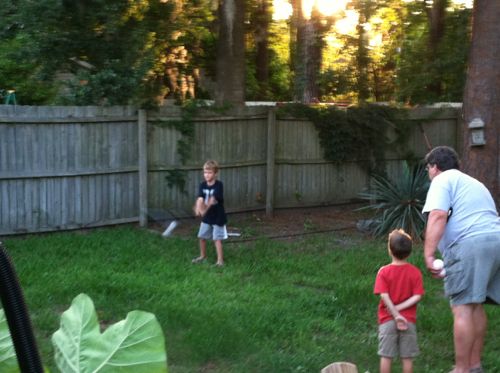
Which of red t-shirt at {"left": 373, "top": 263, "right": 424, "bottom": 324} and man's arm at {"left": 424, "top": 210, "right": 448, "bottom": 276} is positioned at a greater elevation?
man's arm at {"left": 424, "top": 210, "right": 448, "bottom": 276}

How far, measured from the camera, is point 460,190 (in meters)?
5.46

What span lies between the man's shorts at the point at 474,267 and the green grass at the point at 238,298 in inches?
34.7

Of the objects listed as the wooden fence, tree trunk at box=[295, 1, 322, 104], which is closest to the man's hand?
the wooden fence

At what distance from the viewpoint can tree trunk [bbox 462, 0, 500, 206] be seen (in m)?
10.7

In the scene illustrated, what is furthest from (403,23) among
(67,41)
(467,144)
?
(67,41)

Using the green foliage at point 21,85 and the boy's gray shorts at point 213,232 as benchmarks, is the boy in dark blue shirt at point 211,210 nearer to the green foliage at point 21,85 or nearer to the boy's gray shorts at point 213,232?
the boy's gray shorts at point 213,232

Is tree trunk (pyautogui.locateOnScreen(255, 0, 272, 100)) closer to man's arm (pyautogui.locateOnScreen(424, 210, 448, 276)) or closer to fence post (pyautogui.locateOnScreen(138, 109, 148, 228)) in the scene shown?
fence post (pyautogui.locateOnScreen(138, 109, 148, 228))

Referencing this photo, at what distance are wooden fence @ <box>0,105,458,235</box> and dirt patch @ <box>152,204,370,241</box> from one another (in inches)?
6.3

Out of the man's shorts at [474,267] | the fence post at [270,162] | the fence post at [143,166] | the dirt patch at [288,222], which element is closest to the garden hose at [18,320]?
the man's shorts at [474,267]

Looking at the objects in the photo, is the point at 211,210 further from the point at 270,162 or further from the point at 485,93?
the point at 485,93

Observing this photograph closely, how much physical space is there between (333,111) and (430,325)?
25.2 ft

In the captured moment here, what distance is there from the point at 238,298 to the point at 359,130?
7460 mm

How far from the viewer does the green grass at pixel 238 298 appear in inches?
240

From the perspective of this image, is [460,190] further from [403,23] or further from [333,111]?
[403,23]
